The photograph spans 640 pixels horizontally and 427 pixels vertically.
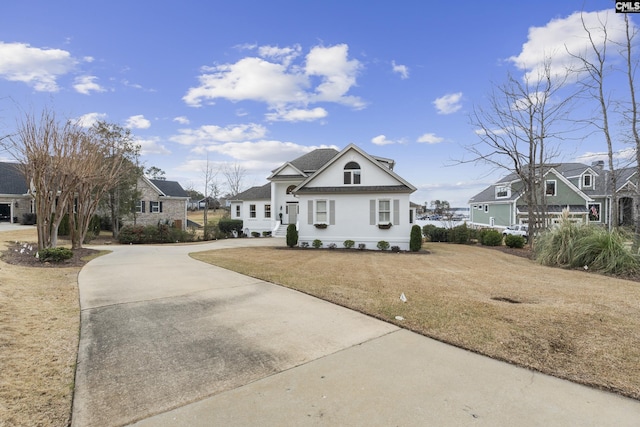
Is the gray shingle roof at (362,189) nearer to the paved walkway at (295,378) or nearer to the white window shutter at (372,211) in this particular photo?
the white window shutter at (372,211)

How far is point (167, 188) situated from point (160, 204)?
2596 mm

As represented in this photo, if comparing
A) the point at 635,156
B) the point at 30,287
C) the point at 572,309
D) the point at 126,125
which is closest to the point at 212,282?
the point at 30,287

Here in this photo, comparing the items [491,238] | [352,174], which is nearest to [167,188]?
[352,174]

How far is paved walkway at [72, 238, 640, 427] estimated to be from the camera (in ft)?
8.64

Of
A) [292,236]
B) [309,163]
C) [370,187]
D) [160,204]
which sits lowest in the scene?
[292,236]

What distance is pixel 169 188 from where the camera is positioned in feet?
120

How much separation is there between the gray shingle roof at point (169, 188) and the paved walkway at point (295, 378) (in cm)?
3327

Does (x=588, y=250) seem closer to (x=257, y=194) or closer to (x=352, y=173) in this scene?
(x=352, y=173)

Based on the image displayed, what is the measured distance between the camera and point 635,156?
532 inches

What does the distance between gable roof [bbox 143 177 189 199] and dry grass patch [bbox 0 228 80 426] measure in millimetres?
30254

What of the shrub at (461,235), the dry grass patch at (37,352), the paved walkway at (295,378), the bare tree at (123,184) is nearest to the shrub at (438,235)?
the shrub at (461,235)

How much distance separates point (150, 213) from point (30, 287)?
29660mm

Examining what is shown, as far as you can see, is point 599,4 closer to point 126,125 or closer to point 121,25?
point 121,25

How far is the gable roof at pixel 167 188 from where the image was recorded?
34.8m
